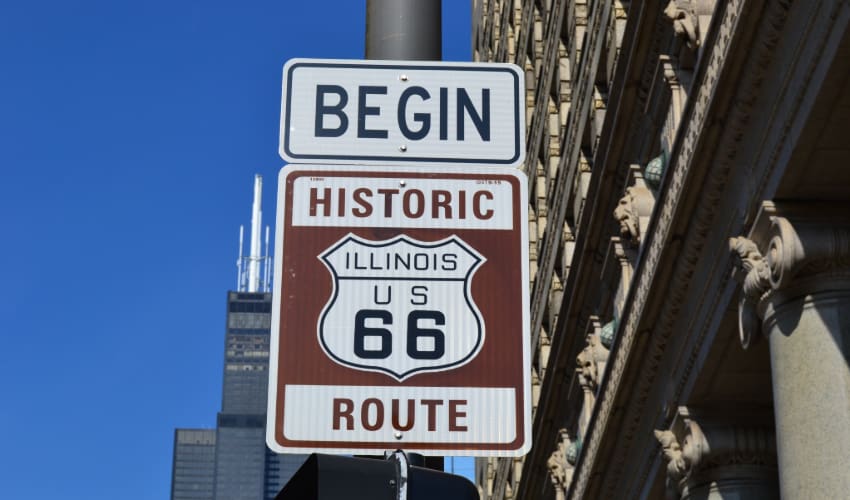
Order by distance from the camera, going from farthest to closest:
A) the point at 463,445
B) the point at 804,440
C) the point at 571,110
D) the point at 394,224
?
the point at 571,110, the point at 804,440, the point at 394,224, the point at 463,445

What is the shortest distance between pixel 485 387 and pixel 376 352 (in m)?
0.40

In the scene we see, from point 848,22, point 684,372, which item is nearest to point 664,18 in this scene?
point 684,372

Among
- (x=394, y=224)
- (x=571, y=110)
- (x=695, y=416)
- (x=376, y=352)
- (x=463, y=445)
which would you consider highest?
(x=571, y=110)

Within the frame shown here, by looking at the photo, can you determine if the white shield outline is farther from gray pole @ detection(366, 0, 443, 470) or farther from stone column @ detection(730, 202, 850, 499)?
stone column @ detection(730, 202, 850, 499)

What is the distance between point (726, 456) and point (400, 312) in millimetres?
12492

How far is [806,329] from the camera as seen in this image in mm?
13148

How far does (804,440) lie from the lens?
12742 millimetres

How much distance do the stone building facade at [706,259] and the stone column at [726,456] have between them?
0.02 metres

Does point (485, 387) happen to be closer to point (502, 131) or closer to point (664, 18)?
point (502, 131)

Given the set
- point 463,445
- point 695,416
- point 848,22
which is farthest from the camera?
point 695,416

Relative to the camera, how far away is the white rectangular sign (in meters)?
5.92

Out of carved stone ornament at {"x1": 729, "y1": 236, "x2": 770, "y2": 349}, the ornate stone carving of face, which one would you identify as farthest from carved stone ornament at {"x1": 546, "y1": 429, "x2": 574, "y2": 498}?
carved stone ornament at {"x1": 729, "y1": 236, "x2": 770, "y2": 349}

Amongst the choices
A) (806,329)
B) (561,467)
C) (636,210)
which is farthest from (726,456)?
(561,467)

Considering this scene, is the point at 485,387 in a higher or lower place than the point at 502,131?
lower
